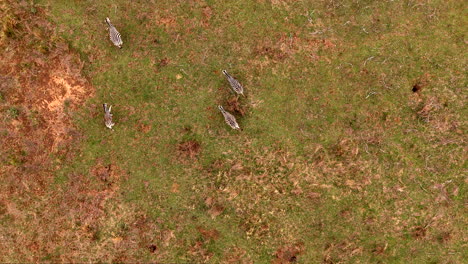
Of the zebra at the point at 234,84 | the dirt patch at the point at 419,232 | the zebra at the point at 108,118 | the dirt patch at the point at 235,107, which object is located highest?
the zebra at the point at 234,84

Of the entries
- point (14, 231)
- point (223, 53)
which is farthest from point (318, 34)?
point (14, 231)

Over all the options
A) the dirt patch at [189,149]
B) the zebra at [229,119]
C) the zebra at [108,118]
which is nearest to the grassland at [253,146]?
the dirt patch at [189,149]

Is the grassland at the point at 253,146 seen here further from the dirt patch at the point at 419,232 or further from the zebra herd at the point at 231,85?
the zebra herd at the point at 231,85

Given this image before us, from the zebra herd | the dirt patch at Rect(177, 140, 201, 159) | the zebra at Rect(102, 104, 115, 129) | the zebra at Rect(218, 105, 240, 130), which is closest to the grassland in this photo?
the dirt patch at Rect(177, 140, 201, 159)

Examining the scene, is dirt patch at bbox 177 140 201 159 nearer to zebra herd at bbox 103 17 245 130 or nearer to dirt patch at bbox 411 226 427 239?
zebra herd at bbox 103 17 245 130

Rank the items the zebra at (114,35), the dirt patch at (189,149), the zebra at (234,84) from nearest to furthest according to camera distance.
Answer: the zebra at (234,84) → the zebra at (114,35) → the dirt patch at (189,149)

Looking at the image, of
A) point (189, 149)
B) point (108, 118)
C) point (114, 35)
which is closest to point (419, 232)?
point (189, 149)
